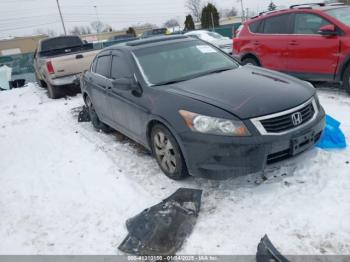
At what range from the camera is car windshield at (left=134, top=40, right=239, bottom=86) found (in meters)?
4.35

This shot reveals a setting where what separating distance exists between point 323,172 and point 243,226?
1267 mm

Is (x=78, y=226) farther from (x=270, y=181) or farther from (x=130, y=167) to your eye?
(x=270, y=181)

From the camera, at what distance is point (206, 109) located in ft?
11.2

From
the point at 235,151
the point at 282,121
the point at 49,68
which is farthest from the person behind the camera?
the point at 49,68

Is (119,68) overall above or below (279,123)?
above

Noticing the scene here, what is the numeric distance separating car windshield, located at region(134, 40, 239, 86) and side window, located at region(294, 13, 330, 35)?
2.70 metres

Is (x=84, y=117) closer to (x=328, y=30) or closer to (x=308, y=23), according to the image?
(x=308, y=23)

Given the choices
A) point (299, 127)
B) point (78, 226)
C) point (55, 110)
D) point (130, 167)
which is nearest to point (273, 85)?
point (299, 127)

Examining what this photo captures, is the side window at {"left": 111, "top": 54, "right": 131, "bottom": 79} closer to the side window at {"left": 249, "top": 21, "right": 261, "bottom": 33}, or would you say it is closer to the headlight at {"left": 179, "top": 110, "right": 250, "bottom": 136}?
the headlight at {"left": 179, "top": 110, "right": 250, "bottom": 136}

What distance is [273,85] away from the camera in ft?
12.7

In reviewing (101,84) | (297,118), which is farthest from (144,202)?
(101,84)

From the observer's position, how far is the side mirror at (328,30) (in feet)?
20.2

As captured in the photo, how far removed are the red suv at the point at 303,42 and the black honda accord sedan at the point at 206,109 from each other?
246cm

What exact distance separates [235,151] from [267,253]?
3.30 feet
